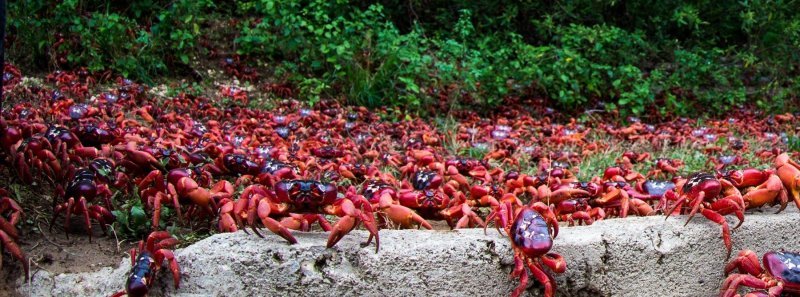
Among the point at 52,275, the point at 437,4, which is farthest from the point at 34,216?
the point at 437,4

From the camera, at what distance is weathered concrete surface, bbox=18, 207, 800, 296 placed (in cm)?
296

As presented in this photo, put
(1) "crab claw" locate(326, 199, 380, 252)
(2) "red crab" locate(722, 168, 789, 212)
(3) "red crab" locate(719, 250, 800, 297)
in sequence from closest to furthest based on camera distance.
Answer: (1) "crab claw" locate(326, 199, 380, 252) < (3) "red crab" locate(719, 250, 800, 297) < (2) "red crab" locate(722, 168, 789, 212)

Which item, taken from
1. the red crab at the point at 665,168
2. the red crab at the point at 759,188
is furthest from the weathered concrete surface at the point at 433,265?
the red crab at the point at 665,168

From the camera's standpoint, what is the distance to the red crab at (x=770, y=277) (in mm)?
3152

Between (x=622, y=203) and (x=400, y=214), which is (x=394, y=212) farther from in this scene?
(x=622, y=203)

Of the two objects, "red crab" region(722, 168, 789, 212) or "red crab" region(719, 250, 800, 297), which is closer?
"red crab" region(719, 250, 800, 297)

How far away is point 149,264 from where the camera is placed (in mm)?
2867

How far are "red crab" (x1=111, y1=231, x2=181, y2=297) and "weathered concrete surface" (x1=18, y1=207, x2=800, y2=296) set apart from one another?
0.06 meters

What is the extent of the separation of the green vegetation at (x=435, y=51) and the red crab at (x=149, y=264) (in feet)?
16.7

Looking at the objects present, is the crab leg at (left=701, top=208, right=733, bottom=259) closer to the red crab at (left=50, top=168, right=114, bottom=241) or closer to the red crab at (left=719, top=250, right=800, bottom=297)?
the red crab at (left=719, top=250, right=800, bottom=297)

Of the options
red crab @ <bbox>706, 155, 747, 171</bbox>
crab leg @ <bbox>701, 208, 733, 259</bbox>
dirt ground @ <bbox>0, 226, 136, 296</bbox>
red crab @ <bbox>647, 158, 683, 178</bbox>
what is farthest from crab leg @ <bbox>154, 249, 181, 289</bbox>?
red crab @ <bbox>706, 155, 747, 171</bbox>

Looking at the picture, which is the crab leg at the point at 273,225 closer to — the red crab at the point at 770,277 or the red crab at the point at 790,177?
the red crab at the point at 770,277

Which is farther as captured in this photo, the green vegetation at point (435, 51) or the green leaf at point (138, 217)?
the green vegetation at point (435, 51)

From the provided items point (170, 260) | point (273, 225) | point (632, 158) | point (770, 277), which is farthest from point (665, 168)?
point (170, 260)
